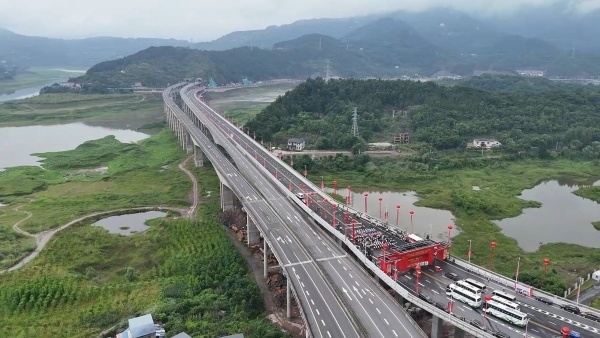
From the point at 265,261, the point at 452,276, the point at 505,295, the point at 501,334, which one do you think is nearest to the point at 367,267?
the point at 452,276

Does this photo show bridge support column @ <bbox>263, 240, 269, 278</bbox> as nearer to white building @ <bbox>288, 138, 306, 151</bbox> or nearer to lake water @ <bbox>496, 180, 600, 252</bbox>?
lake water @ <bbox>496, 180, 600, 252</bbox>

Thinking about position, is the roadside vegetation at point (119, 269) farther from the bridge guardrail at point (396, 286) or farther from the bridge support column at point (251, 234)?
the bridge guardrail at point (396, 286)

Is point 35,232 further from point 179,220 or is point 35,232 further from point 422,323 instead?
point 422,323

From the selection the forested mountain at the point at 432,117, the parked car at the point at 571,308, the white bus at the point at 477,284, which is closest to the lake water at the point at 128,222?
the white bus at the point at 477,284

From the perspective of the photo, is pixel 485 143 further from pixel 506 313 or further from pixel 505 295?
pixel 506 313

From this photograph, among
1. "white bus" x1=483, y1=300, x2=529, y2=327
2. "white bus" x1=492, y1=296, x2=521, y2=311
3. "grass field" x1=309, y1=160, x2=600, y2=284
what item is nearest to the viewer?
"white bus" x1=483, y1=300, x2=529, y2=327

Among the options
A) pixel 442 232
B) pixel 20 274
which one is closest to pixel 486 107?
pixel 442 232

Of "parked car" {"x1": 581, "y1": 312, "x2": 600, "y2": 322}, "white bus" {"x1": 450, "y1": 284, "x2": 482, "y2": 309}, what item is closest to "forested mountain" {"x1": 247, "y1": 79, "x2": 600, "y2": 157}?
"white bus" {"x1": 450, "y1": 284, "x2": 482, "y2": 309}

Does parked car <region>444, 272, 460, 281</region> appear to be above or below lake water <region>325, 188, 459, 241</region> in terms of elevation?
above
